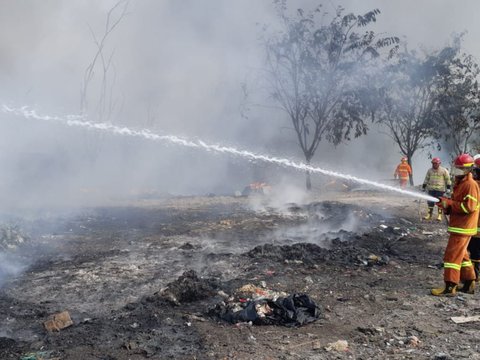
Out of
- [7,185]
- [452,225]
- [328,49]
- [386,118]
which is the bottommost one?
[7,185]

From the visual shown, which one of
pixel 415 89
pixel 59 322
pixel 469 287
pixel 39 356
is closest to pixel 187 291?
pixel 59 322

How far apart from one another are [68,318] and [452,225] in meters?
4.22

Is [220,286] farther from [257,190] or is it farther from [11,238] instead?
[257,190]

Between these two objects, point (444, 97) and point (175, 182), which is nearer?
point (444, 97)

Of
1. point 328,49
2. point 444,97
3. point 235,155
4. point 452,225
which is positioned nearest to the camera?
point 452,225

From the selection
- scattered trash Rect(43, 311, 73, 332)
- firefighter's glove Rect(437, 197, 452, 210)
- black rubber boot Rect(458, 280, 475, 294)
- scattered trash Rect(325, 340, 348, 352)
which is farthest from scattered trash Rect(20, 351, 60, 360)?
black rubber boot Rect(458, 280, 475, 294)

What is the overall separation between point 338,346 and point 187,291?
184 centimetres

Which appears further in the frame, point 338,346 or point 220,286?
point 220,286

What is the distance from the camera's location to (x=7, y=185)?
14.0 meters

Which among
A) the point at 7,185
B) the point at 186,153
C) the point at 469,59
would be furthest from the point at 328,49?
the point at 7,185

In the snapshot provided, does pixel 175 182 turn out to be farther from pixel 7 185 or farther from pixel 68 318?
pixel 68 318

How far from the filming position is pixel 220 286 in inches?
213

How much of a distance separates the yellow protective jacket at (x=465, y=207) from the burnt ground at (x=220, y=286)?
2.57ft

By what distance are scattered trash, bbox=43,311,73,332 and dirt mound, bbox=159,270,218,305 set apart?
38.5 inches
